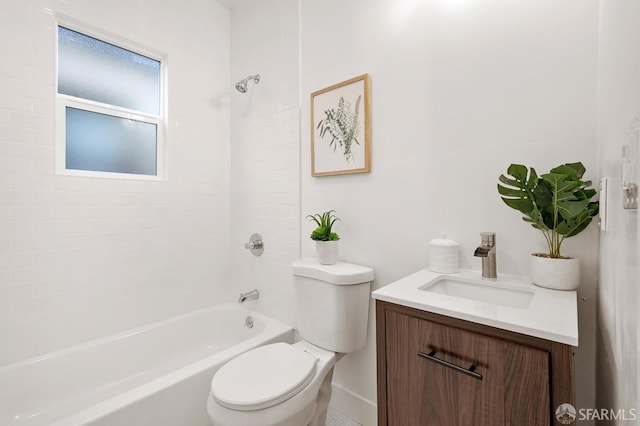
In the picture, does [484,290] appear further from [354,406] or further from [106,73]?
[106,73]

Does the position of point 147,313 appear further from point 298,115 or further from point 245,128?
point 298,115

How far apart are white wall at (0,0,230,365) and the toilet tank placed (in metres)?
1.12

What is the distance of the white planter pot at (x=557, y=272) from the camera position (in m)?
1.01

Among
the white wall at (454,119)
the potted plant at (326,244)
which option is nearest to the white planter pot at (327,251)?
the potted plant at (326,244)

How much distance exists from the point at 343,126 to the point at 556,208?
112 centimetres

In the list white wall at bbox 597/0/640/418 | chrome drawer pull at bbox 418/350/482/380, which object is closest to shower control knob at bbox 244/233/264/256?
chrome drawer pull at bbox 418/350/482/380

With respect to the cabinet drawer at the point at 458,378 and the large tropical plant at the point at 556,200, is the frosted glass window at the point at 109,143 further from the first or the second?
the large tropical plant at the point at 556,200

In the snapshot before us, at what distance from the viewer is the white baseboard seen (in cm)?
163

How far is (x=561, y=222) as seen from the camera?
1.00 meters

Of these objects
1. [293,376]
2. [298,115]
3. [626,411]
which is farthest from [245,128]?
[626,411]

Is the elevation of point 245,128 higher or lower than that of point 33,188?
higher

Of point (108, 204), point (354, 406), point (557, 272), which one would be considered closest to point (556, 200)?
point (557, 272)

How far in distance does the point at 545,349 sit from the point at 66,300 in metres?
2.31

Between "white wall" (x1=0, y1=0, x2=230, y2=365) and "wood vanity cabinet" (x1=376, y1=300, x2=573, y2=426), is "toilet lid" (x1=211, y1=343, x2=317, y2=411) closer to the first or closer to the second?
"wood vanity cabinet" (x1=376, y1=300, x2=573, y2=426)
